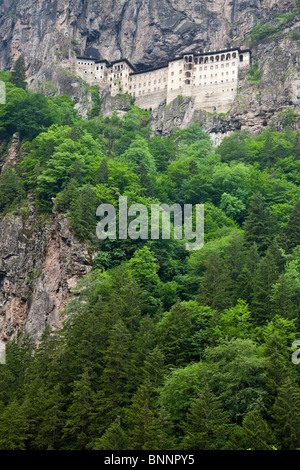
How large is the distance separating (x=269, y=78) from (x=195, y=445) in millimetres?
83350

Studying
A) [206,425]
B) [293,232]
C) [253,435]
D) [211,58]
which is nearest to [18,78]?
[211,58]

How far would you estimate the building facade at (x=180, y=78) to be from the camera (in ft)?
355

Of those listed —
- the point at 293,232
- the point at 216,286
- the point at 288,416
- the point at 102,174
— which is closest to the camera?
the point at 288,416

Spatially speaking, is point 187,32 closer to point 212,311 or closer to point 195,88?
point 195,88

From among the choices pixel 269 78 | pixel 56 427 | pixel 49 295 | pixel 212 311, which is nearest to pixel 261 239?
pixel 212 311

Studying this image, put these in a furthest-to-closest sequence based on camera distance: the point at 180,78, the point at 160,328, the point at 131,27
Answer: the point at 131,27
the point at 180,78
the point at 160,328

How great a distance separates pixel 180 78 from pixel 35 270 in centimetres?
6689

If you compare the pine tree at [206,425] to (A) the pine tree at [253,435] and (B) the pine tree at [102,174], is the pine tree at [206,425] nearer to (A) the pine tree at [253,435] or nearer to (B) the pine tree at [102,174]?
(A) the pine tree at [253,435]

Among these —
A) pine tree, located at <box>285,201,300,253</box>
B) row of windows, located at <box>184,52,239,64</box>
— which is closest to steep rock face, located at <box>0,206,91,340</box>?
pine tree, located at <box>285,201,300,253</box>

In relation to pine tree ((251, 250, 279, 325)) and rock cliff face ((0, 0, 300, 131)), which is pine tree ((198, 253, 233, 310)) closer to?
pine tree ((251, 250, 279, 325))

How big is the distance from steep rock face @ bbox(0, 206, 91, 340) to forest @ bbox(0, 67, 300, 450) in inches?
53.2

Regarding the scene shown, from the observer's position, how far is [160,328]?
40.3 meters

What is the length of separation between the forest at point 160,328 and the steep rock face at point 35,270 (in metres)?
1.35

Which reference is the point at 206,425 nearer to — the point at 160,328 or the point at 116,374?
the point at 116,374
